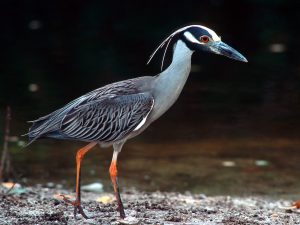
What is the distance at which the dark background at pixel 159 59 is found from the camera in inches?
445

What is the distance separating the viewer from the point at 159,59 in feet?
51.6

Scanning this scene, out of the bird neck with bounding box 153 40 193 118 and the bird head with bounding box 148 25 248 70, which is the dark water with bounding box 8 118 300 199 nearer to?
the bird neck with bounding box 153 40 193 118

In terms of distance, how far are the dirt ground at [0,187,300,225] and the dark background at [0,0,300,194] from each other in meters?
2.61

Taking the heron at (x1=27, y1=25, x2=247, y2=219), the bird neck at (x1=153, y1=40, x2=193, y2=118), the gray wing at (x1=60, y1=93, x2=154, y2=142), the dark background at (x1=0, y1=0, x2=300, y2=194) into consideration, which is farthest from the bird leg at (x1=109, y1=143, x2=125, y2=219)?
the dark background at (x1=0, y1=0, x2=300, y2=194)

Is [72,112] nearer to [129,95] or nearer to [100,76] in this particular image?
[129,95]

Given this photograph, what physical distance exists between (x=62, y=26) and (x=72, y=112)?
1256 cm

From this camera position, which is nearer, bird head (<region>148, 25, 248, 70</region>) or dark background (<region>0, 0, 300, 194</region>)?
A: bird head (<region>148, 25, 248, 70</region>)

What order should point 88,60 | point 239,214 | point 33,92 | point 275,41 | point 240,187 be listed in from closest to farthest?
1. point 239,214
2. point 240,187
3. point 33,92
4. point 88,60
5. point 275,41

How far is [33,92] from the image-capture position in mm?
12680

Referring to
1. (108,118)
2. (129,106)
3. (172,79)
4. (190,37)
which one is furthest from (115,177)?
(190,37)

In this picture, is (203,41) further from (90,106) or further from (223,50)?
(90,106)

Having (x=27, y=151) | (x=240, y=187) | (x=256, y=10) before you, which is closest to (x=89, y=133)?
(x=240, y=187)

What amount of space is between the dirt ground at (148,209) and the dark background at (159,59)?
261 centimetres

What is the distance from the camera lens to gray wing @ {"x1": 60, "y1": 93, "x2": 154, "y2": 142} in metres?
6.18
